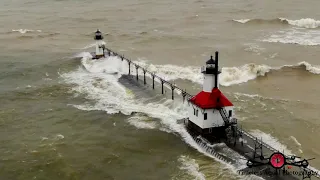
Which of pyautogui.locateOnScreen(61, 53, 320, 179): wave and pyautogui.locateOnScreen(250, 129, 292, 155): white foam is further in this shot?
pyautogui.locateOnScreen(61, 53, 320, 179): wave

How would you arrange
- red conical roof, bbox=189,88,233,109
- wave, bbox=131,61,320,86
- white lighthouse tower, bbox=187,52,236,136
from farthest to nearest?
wave, bbox=131,61,320,86 → white lighthouse tower, bbox=187,52,236,136 → red conical roof, bbox=189,88,233,109

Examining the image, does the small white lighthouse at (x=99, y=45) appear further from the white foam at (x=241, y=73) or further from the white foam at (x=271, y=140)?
the white foam at (x=271, y=140)

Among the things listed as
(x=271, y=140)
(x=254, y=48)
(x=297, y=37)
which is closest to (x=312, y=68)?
(x=254, y=48)

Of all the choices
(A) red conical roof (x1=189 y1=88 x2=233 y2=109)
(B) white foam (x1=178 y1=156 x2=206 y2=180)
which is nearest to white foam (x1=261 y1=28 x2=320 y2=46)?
(A) red conical roof (x1=189 y1=88 x2=233 y2=109)

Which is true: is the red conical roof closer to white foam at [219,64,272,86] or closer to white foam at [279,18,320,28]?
white foam at [219,64,272,86]

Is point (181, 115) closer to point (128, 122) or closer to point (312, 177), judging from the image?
point (128, 122)

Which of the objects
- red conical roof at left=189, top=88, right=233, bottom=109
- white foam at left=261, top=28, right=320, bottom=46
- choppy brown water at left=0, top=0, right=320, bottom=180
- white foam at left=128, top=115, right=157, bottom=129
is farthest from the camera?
white foam at left=261, top=28, right=320, bottom=46
